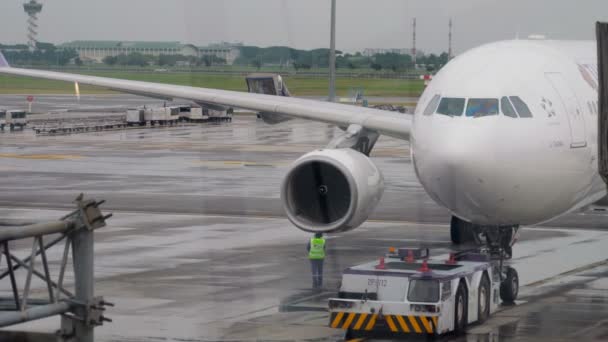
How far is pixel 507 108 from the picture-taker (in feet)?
64.6

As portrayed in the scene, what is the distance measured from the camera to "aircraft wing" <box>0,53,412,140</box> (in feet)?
84.6

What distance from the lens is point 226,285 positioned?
923 inches

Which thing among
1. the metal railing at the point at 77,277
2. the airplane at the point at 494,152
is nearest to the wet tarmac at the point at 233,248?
the metal railing at the point at 77,277

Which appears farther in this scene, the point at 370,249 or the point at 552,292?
the point at 370,249

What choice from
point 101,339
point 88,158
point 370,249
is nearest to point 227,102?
point 370,249

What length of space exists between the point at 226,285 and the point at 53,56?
3447 inches

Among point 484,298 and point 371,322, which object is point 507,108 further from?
point 371,322

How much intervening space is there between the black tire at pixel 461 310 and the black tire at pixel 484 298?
1.96ft

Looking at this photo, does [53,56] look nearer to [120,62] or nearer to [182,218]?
[120,62]

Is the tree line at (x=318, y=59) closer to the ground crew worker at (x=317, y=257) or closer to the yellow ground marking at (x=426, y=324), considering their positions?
the ground crew worker at (x=317, y=257)

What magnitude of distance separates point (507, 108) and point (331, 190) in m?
4.61

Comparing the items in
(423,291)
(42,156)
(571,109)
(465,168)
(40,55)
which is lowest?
(42,156)

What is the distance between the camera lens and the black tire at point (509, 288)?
2202cm

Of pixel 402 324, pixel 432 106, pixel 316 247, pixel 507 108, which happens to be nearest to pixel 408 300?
pixel 402 324
